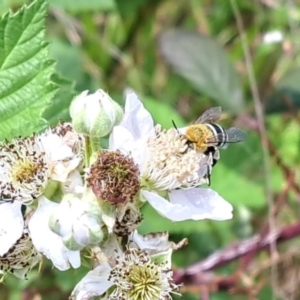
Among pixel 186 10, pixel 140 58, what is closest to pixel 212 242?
pixel 140 58

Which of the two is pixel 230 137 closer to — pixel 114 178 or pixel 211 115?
pixel 211 115

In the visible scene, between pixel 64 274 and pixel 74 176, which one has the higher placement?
pixel 74 176

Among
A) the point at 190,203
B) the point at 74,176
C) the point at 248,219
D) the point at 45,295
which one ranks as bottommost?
the point at 248,219

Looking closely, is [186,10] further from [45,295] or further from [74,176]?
[74,176]

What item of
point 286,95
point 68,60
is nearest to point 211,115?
point 286,95

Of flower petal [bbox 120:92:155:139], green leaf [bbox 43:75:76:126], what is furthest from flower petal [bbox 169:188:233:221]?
green leaf [bbox 43:75:76:126]

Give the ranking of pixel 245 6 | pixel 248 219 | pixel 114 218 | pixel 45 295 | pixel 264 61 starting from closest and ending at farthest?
pixel 114 218, pixel 45 295, pixel 248 219, pixel 264 61, pixel 245 6

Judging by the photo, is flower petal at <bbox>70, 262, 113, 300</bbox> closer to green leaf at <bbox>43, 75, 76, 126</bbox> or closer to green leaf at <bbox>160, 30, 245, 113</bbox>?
green leaf at <bbox>43, 75, 76, 126</bbox>

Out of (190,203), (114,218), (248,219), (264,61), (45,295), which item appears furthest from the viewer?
(264,61)
